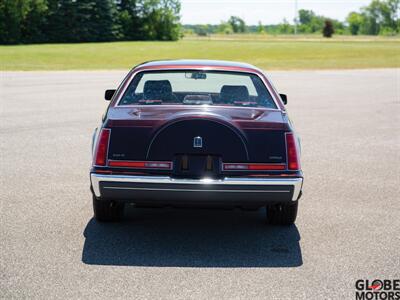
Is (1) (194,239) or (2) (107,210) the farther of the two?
(2) (107,210)

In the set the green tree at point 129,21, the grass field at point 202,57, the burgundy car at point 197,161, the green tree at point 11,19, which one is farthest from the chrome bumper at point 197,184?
the green tree at point 129,21

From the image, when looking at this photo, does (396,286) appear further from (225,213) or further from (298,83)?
(298,83)

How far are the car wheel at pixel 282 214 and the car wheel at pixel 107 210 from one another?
1.38 metres

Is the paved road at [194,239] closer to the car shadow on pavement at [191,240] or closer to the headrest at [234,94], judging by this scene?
the car shadow on pavement at [191,240]

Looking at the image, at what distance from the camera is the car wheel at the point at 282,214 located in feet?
18.8

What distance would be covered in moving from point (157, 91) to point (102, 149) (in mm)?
1173

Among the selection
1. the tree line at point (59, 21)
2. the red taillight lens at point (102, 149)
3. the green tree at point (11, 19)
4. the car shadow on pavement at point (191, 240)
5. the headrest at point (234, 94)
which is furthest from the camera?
the tree line at point (59, 21)

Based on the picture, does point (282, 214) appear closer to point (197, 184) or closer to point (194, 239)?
point (194, 239)

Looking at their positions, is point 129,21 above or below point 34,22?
below

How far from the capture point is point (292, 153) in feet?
17.0

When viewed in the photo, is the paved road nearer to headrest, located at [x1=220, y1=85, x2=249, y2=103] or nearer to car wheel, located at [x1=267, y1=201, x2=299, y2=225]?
car wheel, located at [x1=267, y1=201, x2=299, y2=225]

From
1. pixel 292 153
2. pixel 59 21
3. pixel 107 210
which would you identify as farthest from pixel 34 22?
Answer: pixel 292 153

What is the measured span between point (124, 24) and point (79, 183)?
344 ft

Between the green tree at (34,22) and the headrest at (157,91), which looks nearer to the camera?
the headrest at (157,91)
